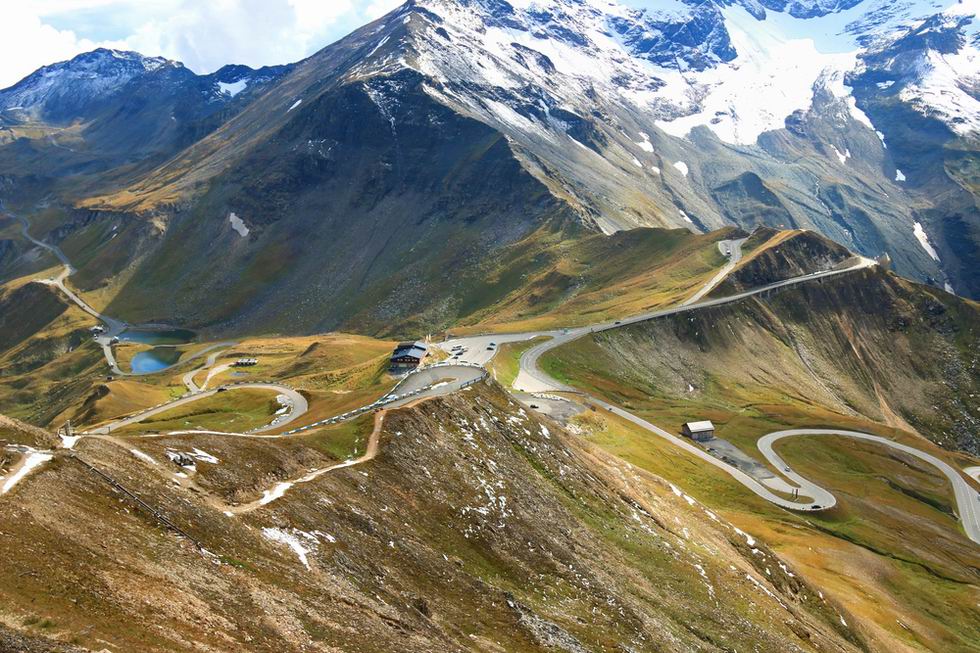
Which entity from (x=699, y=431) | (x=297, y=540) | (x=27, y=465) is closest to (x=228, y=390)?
(x=297, y=540)

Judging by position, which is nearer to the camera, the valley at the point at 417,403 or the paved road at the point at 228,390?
the valley at the point at 417,403

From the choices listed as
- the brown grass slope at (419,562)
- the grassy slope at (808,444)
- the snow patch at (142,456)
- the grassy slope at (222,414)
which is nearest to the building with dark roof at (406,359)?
the grassy slope at (222,414)

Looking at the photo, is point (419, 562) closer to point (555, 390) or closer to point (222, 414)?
point (222, 414)

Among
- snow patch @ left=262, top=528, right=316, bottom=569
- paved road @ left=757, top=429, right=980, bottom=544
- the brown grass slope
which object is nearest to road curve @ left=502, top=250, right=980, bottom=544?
paved road @ left=757, top=429, right=980, bottom=544

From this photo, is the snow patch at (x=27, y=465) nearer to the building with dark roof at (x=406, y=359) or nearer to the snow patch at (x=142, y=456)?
the snow patch at (x=142, y=456)

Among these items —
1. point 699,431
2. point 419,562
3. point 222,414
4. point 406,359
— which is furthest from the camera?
point 699,431

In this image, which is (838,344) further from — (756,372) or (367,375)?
(367,375)

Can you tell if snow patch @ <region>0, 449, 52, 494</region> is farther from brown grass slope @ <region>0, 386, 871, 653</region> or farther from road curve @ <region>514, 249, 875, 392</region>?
road curve @ <region>514, 249, 875, 392</region>

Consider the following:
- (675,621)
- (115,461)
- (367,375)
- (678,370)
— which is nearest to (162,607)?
(115,461)

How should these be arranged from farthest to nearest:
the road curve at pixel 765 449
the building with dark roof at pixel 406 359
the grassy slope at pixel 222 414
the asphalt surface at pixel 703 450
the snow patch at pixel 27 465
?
the asphalt surface at pixel 703 450, the road curve at pixel 765 449, the building with dark roof at pixel 406 359, the grassy slope at pixel 222 414, the snow patch at pixel 27 465

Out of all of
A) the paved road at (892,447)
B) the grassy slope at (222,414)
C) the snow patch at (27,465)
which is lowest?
the paved road at (892,447)

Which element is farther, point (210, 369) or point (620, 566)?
point (210, 369)
